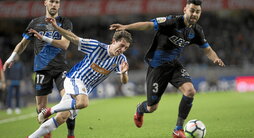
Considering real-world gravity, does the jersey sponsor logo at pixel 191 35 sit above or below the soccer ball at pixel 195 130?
above

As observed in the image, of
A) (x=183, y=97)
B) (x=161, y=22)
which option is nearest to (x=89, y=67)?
(x=161, y=22)

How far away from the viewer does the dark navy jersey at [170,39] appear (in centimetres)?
703

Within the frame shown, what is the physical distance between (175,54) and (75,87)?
2.02 m

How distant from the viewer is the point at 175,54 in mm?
7457

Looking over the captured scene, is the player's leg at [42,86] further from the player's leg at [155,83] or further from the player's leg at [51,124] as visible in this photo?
the player's leg at [155,83]

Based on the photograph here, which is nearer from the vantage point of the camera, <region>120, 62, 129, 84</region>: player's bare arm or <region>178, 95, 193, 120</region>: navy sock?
<region>120, 62, 129, 84</region>: player's bare arm

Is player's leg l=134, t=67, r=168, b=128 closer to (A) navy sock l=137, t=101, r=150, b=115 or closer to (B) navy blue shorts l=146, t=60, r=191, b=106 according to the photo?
(B) navy blue shorts l=146, t=60, r=191, b=106

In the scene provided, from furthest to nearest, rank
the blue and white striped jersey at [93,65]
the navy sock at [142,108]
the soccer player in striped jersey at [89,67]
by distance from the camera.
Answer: the navy sock at [142,108], the blue and white striped jersey at [93,65], the soccer player in striped jersey at [89,67]

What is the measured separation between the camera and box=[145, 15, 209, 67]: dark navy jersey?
7.03 m

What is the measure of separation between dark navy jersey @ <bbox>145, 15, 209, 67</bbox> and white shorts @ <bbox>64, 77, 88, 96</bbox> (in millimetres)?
1490

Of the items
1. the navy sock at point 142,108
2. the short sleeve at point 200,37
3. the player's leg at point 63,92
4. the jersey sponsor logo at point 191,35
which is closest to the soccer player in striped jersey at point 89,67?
the player's leg at point 63,92

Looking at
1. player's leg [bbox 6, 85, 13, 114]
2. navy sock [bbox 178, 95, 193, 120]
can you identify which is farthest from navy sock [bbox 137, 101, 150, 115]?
player's leg [bbox 6, 85, 13, 114]

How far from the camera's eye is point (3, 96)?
19.5 m

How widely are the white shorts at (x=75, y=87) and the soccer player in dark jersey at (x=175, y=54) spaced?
4.45ft
